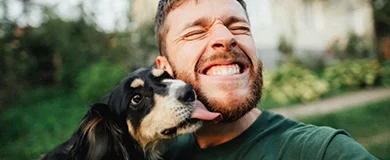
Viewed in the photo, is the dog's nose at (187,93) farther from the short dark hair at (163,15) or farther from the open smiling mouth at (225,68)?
the short dark hair at (163,15)

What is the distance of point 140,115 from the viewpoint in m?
2.81

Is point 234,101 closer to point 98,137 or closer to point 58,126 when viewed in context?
point 98,137

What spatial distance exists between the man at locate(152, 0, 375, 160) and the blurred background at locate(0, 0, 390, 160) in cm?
463

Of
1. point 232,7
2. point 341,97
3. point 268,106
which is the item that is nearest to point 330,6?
point 341,97

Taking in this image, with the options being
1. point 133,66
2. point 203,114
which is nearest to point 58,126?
point 133,66

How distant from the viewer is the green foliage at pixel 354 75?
39.9ft

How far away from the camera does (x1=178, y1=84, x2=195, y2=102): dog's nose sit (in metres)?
2.45

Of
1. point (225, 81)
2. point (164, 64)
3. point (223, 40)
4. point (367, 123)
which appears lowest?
point (367, 123)

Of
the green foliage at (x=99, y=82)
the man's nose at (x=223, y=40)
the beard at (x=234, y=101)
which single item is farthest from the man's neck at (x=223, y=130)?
the green foliage at (x=99, y=82)

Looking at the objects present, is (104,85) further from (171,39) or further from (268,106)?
(171,39)

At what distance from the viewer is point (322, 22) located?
21266 millimetres

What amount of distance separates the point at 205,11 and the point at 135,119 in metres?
0.98

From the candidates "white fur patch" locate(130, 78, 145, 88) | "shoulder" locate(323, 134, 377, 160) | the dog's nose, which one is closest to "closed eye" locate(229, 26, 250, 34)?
the dog's nose

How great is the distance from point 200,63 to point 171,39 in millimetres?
358
